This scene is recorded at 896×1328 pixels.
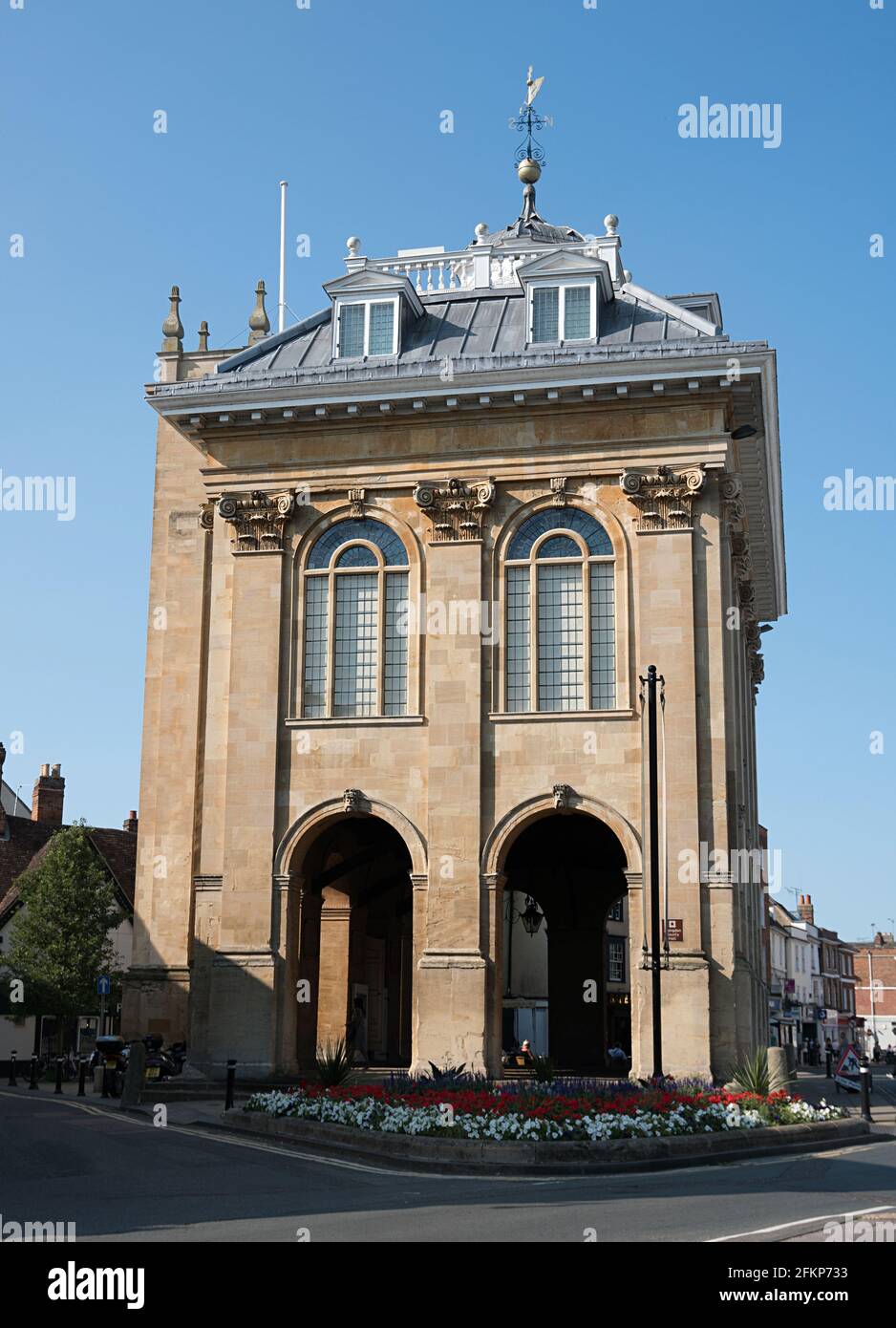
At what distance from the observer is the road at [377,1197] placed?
1347 cm

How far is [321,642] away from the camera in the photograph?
118 feet

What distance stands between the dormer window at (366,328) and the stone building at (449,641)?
0.08 m

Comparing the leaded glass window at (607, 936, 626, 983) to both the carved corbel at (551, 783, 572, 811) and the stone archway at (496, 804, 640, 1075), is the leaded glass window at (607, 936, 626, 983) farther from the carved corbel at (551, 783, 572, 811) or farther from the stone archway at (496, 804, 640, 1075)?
the carved corbel at (551, 783, 572, 811)

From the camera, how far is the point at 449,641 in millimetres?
34719

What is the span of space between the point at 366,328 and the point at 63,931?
1281 inches

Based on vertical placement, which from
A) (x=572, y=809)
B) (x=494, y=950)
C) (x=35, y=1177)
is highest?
(x=572, y=809)

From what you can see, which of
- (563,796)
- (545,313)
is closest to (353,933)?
(563,796)

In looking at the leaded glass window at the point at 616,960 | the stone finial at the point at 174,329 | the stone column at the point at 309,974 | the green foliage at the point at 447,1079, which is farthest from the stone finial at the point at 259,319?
the leaded glass window at the point at 616,960

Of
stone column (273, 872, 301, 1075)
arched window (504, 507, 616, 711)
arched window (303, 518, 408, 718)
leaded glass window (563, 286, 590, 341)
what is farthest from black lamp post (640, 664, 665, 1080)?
leaded glass window (563, 286, 590, 341)

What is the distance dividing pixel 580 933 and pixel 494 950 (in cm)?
1072

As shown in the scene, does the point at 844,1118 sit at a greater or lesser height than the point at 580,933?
lesser

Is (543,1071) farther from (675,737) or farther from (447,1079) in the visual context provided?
(675,737)
